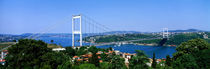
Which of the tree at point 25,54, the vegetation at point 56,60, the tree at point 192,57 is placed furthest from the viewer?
the tree at point 25,54

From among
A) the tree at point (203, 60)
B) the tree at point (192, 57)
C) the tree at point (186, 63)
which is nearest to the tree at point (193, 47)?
the tree at point (192, 57)

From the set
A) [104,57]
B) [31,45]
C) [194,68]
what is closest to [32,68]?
[31,45]

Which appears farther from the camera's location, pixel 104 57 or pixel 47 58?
pixel 104 57

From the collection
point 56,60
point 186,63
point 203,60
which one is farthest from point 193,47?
point 56,60

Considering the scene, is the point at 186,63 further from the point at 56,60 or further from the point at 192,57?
the point at 56,60

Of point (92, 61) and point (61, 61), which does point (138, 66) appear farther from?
point (61, 61)

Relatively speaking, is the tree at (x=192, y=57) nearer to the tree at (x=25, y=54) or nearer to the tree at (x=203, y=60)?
the tree at (x=203, y=60)

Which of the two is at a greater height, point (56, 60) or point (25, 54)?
point (25, 54)

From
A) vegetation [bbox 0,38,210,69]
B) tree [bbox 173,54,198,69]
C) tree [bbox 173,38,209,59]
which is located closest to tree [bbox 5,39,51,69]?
vegetation [bbox 0,38,210,69]
